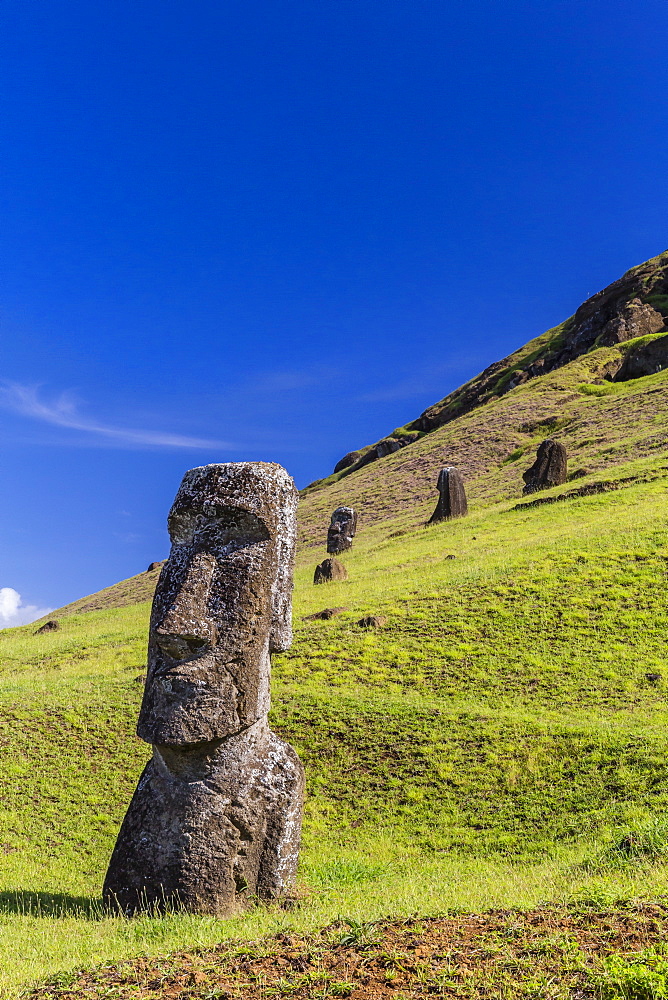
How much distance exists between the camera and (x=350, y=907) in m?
7.04

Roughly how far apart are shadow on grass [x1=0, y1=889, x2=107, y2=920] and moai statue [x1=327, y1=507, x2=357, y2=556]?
33817 millimetres

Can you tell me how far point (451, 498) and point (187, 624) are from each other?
3337cm

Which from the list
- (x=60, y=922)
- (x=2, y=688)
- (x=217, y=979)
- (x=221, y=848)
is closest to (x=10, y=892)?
(x=60, y=922)

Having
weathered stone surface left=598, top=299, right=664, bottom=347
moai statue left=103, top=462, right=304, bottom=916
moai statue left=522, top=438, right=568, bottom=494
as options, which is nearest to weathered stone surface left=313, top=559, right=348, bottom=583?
moai statue left=522, top=438, right=568, bottom=494

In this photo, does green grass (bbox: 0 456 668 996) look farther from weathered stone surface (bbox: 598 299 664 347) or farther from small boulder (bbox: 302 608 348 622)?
weathered stone surface (bbox: 598 299 664 347)

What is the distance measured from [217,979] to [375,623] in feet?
50.2

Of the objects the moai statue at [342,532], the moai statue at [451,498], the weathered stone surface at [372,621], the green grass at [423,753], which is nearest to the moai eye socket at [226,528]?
the green grass at [423,753]

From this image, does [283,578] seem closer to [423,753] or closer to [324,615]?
[423,753]

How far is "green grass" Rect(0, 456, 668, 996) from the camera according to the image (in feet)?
24.2

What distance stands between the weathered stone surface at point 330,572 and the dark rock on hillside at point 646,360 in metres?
50.0

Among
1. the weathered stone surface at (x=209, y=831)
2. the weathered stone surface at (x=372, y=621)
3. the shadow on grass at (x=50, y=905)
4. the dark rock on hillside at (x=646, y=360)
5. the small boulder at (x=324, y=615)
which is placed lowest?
the shadow on grass at (x=50, y=905)

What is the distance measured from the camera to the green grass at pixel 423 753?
739 centimetres

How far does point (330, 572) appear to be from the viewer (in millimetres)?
30125

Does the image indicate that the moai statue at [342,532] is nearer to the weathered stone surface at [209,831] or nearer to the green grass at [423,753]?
the green grass at [423,753]
